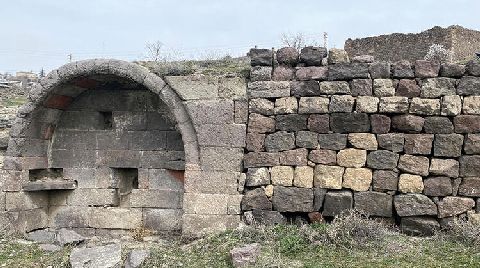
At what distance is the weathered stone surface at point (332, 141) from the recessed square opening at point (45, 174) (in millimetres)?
4347

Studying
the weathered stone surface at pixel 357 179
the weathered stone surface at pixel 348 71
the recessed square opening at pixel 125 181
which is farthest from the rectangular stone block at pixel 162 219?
the weathered stone surface at pixel 348 71

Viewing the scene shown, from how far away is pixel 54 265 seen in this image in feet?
21.9

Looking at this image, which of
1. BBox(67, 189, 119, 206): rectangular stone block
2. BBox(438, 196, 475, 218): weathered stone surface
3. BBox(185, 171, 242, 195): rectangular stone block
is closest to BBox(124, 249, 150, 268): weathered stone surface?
BBox(185, 171, 242, 195): rectangular stone block

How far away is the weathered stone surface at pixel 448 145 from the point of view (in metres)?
6.51

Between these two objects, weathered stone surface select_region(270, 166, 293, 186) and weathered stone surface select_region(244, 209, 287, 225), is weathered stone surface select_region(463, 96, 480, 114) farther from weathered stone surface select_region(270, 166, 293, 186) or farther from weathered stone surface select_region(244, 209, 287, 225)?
weathered stone surface select_region(244, 209, 287, 225)

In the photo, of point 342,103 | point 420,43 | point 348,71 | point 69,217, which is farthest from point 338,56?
point 420,43

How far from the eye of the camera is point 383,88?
6707mm

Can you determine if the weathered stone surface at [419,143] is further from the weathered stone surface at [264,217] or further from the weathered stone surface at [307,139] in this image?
the weathered stone surface at [264,217]

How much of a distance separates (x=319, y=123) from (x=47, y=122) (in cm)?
434

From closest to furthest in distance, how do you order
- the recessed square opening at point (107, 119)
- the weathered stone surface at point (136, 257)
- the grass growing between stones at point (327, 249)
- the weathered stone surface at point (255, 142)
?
the grass growing between stones at point (327, 249)
the weathered stone surface at point (136, 257)
the weathered stone surface at point (255, 142)
the recessed square opening at point (107, 119)

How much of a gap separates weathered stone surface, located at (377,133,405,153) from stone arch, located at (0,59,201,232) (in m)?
2.48

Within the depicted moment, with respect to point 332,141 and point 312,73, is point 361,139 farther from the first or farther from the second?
point 312,73

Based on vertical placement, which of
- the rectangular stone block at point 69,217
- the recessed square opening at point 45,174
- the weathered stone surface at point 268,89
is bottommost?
the rectangular stone block at point 69,217

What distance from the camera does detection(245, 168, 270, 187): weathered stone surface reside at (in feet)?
23.1
